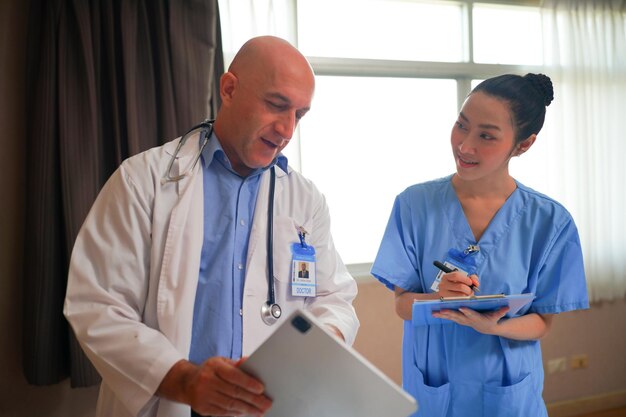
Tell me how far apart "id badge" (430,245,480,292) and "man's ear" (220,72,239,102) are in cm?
82

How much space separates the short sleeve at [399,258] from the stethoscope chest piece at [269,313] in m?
0.49

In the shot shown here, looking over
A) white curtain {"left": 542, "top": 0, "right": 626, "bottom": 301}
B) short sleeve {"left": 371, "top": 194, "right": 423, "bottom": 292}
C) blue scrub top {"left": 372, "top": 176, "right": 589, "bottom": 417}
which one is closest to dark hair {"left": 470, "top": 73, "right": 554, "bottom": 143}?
blue scrub top {"left": 372, "top": 176, "right": 589, "bottom": 417}

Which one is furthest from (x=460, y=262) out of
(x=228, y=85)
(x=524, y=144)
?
(x=228, y=85)

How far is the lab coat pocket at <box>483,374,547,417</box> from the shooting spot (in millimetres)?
1405

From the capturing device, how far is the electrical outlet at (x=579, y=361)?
3.28 meters

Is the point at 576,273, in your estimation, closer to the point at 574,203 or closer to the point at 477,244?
the point at 477,244

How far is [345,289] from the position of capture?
1.35 metres

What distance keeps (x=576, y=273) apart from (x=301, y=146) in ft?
5.83

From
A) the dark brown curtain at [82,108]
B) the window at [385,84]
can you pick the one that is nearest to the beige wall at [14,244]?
the dark brown curtain at [82,108]

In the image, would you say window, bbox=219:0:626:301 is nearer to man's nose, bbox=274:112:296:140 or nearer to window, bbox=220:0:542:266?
window, bbox=220:0:542:266

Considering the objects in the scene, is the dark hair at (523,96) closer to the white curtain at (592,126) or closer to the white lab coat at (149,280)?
the white lab coat at (149,280)

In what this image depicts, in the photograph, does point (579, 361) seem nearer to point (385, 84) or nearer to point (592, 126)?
point (592, 126)

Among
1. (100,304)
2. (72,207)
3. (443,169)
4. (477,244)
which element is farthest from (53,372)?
(443,169)

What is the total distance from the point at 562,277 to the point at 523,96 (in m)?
0.57
